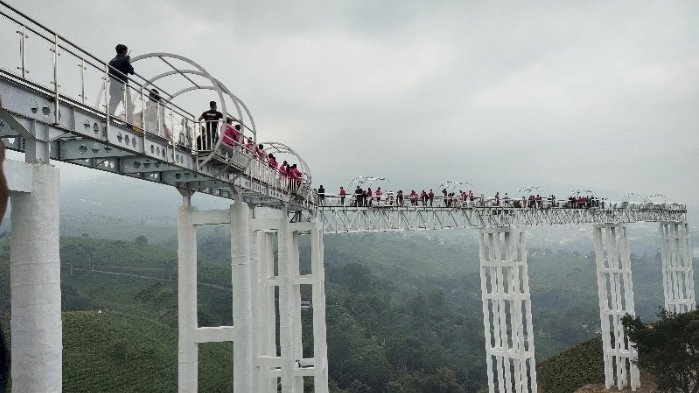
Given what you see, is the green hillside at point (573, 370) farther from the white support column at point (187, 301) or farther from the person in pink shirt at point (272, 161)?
the white support column at point (187, 301)

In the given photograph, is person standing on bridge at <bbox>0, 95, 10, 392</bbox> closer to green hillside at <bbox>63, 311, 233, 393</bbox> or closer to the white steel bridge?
the white steel bridge

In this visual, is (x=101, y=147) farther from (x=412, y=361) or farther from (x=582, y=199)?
(x=412, y=361)

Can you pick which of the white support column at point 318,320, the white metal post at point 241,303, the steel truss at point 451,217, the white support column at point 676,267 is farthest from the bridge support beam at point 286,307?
the white support column at point 676,267

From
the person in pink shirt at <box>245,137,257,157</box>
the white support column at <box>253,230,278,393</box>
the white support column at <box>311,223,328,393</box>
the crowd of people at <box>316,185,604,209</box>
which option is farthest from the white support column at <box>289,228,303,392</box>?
the person in pink shirt at <box>245,137,257,157</box>

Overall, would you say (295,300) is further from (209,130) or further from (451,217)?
(451,217)

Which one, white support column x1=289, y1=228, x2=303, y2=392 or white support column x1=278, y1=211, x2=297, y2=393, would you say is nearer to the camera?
white support column x1=278, y1=211, x2=297, y2=393

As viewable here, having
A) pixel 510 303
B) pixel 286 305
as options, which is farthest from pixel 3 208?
pixel 510 303

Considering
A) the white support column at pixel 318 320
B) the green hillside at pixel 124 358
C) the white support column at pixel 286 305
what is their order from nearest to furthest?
the white support column at pixel 286 305, the white support column at pixel 318 320, the green hillside at pixel 124 358
